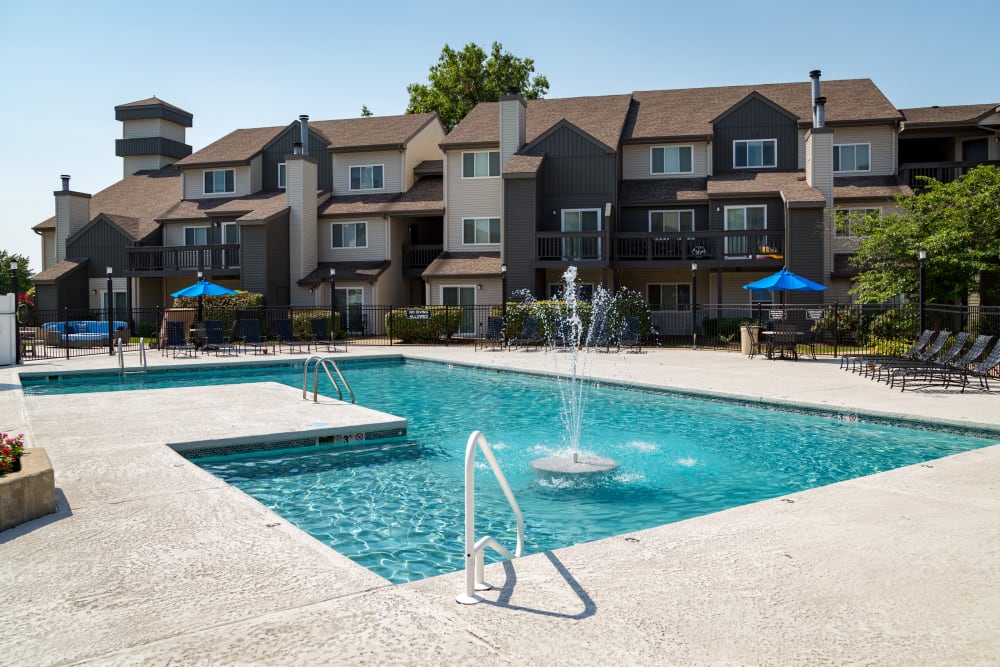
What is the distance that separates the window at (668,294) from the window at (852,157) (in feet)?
26.1

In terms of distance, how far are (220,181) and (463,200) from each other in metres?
13.8

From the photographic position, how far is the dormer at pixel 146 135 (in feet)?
150

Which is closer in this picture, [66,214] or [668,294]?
[668,294]

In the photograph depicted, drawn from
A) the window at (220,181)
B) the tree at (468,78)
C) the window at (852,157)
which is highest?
the tree at (468,78)

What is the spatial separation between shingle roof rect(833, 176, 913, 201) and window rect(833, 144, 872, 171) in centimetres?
54

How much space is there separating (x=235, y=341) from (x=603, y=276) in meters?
14.8

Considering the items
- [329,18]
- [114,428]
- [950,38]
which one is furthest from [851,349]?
[114,428]

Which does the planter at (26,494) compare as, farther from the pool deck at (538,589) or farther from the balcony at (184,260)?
the balcony at (184,260)

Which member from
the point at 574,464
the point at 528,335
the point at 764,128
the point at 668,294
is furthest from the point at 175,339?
the point at 764,128

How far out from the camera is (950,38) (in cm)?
1809

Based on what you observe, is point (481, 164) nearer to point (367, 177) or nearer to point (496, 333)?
point (367, 177)

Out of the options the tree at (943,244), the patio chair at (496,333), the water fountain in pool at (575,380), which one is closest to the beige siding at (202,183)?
the water fountain in pool at (575,380)

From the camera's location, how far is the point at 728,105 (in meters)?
33.2

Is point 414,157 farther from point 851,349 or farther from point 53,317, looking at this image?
point 851,349
